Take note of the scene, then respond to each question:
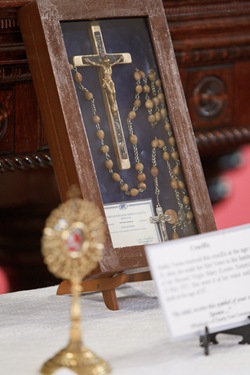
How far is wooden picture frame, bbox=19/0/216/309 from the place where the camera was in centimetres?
148

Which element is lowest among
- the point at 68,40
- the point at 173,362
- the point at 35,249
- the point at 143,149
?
the point at 173,362

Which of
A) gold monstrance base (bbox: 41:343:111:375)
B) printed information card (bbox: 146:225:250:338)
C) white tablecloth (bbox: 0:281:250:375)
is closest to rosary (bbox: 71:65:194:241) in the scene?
white tablecloth (bbox: 0:281:250:375)

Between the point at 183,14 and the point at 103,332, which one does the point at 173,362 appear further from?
the point at 183,14

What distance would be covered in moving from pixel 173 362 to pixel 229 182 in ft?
2.96

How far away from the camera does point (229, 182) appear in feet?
6.71

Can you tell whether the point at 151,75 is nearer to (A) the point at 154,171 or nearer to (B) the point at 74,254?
(A) the point at 154,171

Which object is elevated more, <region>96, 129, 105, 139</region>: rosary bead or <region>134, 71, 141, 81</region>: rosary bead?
<region>134, 71, 141, 81</region>: rosary bead

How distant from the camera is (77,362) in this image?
3.59 feet

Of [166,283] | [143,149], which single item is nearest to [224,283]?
[166,283]

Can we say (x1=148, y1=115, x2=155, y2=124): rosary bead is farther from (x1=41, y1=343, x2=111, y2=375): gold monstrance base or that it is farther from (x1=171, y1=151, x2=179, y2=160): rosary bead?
(x1=41, y1=343, x2=111, y2=375): gold monstrance base

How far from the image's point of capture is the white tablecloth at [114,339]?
1171 mm

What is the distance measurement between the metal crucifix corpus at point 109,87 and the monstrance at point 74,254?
42 centimetres

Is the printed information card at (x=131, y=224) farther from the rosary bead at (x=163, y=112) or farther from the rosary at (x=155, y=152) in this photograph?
the rosary bead at (x=163, y=112)

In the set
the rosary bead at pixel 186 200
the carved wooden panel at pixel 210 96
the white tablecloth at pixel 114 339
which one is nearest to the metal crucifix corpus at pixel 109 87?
the rosary bead at pixel 186 200
